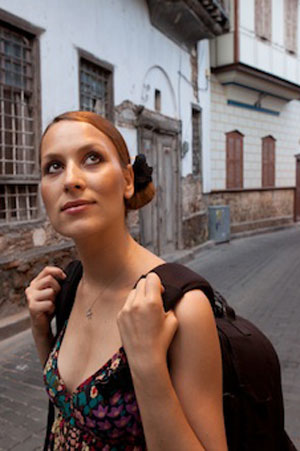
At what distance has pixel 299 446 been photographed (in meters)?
2.96

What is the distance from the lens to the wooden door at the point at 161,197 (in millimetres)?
9281

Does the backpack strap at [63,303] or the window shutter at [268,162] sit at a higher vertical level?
the window shutter at [268,162]

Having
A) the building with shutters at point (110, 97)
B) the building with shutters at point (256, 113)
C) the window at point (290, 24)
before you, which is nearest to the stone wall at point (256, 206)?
the building with shutters at point (256, 113)

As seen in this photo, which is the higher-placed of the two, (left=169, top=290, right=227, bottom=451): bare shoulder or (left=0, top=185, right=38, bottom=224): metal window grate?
(left=0, top=185, right=38, bottom=224): metal window grate

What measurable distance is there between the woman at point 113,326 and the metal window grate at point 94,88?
607cm

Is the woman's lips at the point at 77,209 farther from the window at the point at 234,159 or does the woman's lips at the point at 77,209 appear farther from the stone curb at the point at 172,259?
the window at the point at 234,159

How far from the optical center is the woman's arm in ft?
3.33

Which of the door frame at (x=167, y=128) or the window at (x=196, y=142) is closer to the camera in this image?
the door frame at (x=167, y=128)

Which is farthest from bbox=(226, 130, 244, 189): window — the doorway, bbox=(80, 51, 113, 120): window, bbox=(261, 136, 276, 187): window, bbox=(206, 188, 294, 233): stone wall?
bbox=(80, 51, 113, 120): window

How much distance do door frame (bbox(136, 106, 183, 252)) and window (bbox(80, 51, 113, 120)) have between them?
0.95 m

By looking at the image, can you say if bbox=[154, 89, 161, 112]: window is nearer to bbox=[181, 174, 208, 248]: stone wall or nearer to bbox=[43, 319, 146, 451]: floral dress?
bbox=[181, 174, 208, 248]: stone wall

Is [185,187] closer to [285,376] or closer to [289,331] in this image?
[289,331]

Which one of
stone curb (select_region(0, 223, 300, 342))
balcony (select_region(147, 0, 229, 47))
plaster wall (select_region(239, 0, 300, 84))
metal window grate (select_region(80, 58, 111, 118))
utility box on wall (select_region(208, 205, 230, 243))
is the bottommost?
stone curb (select_region(0, 223, 300, 342))

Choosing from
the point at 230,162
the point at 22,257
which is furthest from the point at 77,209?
the point at 230,162
